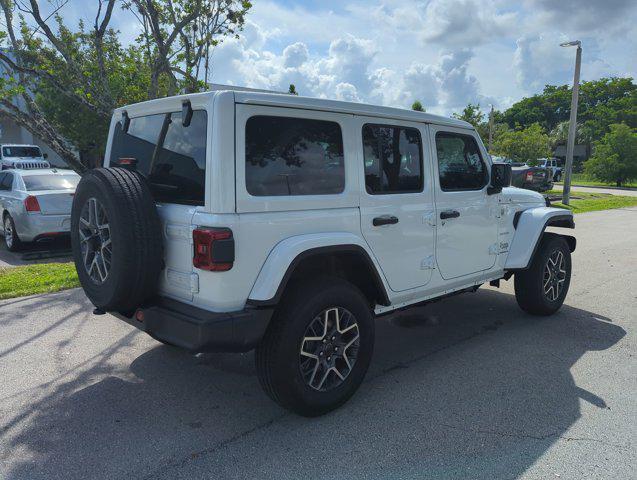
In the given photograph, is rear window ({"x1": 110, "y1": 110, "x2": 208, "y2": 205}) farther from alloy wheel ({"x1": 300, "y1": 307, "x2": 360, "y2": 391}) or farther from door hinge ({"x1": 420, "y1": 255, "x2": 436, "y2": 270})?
door hinge ({"x1": 420, "y1": 255, "x2": 436, "y2": 270})

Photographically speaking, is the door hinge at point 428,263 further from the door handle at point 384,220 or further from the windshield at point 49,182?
the windshield at point 49,182

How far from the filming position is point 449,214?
421 cm

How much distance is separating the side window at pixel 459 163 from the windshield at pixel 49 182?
693 centimetres

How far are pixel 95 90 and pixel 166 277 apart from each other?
7.27 meters

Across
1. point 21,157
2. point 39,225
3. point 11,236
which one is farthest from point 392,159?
point 21,157

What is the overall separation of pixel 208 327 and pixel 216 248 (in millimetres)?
446

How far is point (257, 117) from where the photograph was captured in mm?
3078

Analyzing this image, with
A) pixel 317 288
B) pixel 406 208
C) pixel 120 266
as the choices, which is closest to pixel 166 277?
pixel 120 266

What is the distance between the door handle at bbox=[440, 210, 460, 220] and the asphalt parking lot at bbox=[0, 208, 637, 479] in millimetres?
1211

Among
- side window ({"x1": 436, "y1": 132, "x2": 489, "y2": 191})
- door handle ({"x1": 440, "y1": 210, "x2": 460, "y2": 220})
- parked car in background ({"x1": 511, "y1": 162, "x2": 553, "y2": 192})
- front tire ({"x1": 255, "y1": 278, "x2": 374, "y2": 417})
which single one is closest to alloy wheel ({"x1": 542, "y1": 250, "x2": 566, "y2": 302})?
side window ({"x1": 436, "y1": 132, "x2": 489, "y2": 191})

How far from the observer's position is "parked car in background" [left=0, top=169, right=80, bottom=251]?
27.2ft

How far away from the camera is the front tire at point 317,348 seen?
311cm

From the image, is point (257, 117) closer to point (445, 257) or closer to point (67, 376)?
point (445, 257)

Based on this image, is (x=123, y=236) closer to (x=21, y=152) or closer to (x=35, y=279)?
(x=35, y=279)
